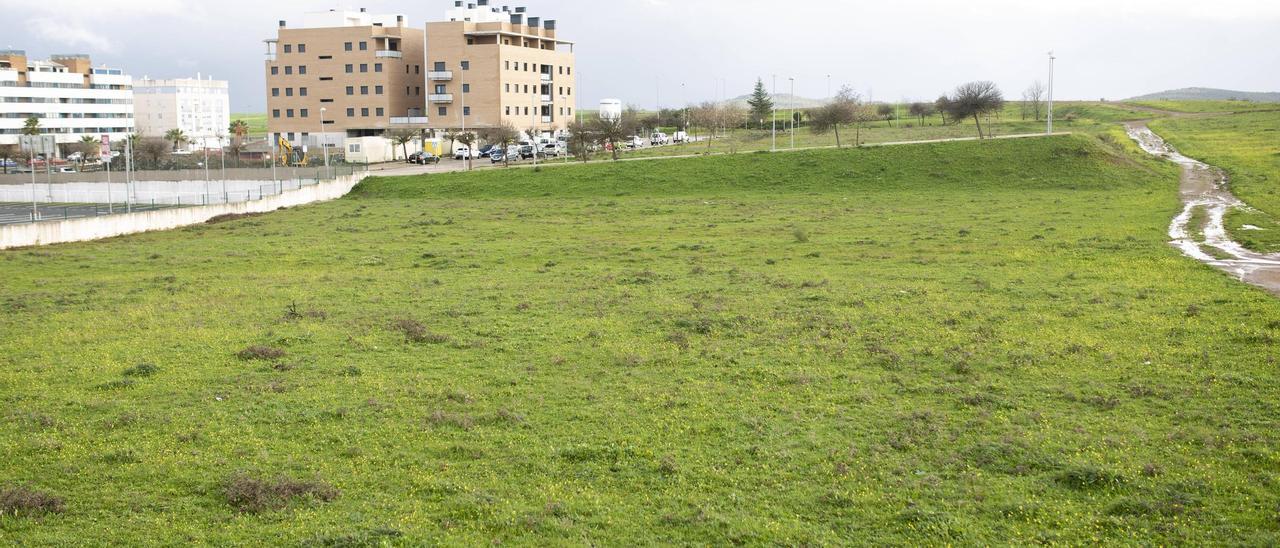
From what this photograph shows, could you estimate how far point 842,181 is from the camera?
59156 mm

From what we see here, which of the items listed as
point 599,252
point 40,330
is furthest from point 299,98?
point 40,330

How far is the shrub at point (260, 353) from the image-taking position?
18.0 m

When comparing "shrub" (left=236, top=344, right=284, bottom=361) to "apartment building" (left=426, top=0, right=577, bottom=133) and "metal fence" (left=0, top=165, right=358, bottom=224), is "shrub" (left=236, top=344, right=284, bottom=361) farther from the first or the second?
"apartment building" (left=426, top=0, right=577, bottom=133)

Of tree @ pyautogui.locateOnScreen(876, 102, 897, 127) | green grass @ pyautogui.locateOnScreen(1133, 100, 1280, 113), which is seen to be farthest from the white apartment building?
green grass @ pyautogui.locateOnScreen(1133, 100, 1280, 113)

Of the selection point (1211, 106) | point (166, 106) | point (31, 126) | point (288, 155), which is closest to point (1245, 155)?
point (1211, 106)

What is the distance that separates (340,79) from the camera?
112500 mm

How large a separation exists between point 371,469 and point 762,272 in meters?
17.6

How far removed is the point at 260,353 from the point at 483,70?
9342 cm

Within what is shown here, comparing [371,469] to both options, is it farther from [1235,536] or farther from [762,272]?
[762,272]

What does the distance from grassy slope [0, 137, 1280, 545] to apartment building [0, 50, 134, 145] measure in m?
123

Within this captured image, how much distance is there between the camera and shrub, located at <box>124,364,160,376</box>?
1675 centimetres

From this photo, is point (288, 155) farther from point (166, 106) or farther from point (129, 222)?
point (166, 106)

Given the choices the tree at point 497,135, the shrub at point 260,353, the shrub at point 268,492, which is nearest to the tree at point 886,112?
the tree at point 497,135

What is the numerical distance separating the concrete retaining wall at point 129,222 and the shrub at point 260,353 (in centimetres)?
2259
